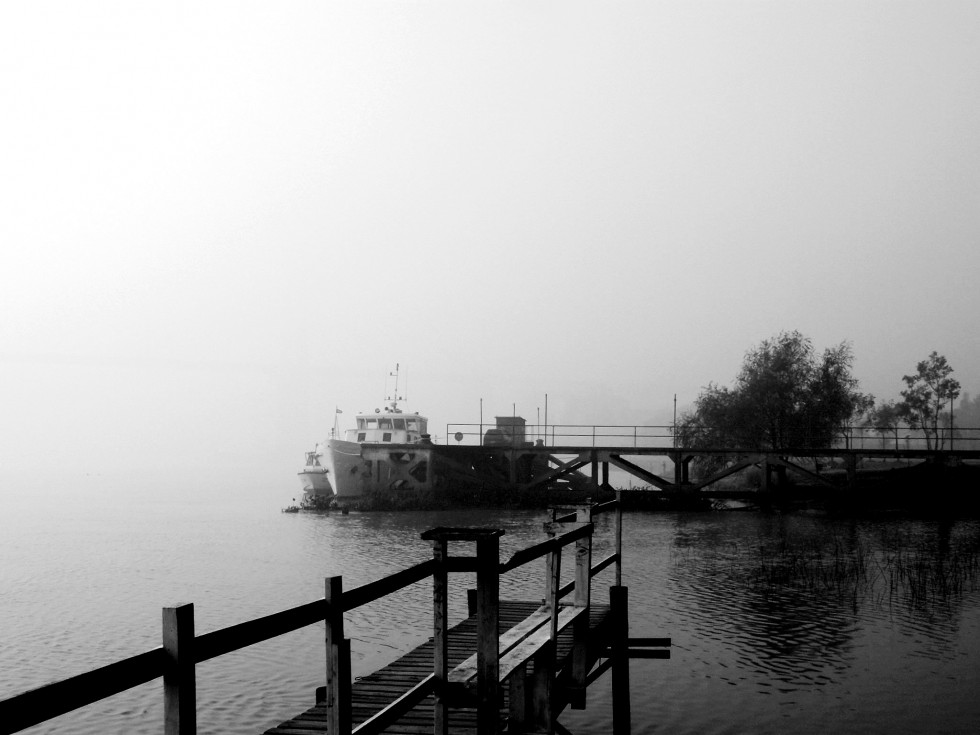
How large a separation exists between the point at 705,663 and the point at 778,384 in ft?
141

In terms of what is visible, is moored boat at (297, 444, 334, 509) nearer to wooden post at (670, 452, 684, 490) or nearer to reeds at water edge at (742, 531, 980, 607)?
wooden post at (670, 452, 684, 490)

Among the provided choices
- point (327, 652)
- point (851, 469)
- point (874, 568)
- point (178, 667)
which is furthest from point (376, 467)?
point (178, 667)

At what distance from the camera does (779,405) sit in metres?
54.8

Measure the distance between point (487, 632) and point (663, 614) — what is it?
43.8 feet

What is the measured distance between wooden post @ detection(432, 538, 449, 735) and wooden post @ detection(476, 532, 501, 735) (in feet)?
1.31

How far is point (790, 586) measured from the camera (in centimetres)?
2222

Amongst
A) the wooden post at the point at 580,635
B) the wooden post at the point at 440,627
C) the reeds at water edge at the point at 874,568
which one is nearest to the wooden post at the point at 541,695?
the wooden post at the point at 440,627

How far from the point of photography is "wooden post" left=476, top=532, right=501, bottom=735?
6.22 meters

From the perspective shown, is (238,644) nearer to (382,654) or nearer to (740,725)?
(740,725)

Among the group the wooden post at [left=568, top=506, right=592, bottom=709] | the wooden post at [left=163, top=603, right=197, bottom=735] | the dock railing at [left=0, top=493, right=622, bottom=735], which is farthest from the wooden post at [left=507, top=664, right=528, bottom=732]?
the wooden post at [left=163, top=603, right=197, bottom=735]

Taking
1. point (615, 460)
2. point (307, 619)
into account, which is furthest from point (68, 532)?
point (307, 619)

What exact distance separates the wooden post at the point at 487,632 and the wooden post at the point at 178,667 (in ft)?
9.19

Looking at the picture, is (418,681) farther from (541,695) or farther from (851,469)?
(851,469)

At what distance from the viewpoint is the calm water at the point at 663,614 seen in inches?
503
